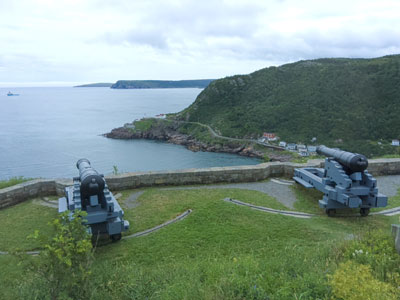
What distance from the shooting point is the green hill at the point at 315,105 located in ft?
208

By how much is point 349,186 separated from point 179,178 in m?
4.12

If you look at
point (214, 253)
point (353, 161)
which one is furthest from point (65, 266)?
point (353, 161)

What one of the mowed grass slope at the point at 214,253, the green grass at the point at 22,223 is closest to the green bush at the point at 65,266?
the mowed grass slope at the point at 214,253

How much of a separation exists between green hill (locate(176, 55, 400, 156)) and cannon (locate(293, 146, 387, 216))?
54.9 m

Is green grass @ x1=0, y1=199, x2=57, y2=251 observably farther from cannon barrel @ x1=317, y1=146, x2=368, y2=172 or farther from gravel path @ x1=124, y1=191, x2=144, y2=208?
cannon barrel @ x1=317, y1=146, x2=368, y2=172

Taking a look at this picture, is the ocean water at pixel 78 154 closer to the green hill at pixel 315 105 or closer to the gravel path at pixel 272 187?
the green hill at pixel 315 105

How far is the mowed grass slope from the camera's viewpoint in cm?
342

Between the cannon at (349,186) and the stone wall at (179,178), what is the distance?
2.17 m

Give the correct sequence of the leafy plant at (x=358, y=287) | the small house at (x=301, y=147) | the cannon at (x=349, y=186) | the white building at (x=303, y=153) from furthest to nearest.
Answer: the small house at (x=301, y=147)
the white building at (x=303, y=153)
the cannon at (x=349, y=186)
the leafy plant at (x=358, y=287)

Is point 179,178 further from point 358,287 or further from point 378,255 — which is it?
point 358,287

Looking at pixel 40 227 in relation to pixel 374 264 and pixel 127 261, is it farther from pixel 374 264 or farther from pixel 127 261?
pixel 374 264

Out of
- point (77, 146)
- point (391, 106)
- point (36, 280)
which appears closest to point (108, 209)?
point (36, 280)

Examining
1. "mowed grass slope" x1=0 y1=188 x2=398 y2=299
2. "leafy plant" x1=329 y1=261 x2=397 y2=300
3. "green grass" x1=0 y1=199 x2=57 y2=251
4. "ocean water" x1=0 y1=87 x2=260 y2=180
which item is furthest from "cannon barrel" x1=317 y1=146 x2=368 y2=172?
"ocean water" x1=0 y1=87 x2=260 y2=180

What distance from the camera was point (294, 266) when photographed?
153 inches
